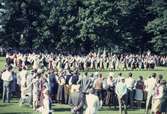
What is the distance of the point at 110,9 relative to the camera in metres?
74.4

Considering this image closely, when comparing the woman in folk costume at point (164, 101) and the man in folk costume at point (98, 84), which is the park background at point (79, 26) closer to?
the man in folk costume at point (98, 84)

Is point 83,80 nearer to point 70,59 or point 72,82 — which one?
point 72,82

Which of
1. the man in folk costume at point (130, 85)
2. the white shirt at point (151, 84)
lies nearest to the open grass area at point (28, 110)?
the man in folk costume at point (130, 85)

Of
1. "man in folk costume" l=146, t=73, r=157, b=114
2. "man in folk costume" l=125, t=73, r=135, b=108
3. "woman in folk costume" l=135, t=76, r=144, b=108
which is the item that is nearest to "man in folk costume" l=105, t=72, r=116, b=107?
"man in folk costume" l=125, t=73, r=135, b=108

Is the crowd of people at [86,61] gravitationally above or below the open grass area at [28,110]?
above

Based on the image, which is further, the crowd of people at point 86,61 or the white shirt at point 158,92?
the crowd of people at point 86,61

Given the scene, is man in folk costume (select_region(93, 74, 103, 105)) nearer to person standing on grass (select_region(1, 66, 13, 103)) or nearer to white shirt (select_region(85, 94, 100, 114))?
person standing on grass (select_region(1, 66, 13, 103))

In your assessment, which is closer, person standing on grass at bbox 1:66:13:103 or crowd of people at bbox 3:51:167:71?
person standing on grass at bbox 1:66:13:103

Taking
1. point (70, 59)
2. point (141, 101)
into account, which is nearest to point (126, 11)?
point (70, 59)

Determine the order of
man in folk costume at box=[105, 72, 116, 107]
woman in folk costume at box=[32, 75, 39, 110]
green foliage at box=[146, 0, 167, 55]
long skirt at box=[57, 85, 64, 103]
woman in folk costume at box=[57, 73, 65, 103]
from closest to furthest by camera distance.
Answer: woman in folk costume at box=[32, 75, 39, 110], man in folk costume at box=[105, 72, 116, 107], woman in folk costume at box=[57, 73, 65, 103], long skirt at box=[57, 85, 64, 103], green foliage at box=[146, 0, 167, 55]

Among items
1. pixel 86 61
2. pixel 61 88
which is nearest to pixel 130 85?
pixel 61 88

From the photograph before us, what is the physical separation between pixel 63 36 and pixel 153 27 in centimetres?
1260

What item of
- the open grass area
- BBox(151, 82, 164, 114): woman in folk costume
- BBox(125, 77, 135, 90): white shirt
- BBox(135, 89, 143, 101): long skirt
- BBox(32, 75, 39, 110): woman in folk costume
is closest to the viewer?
BBox(151, 82, 164, 114): woman in folk costume

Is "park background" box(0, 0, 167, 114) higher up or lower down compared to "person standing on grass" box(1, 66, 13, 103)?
higher up
